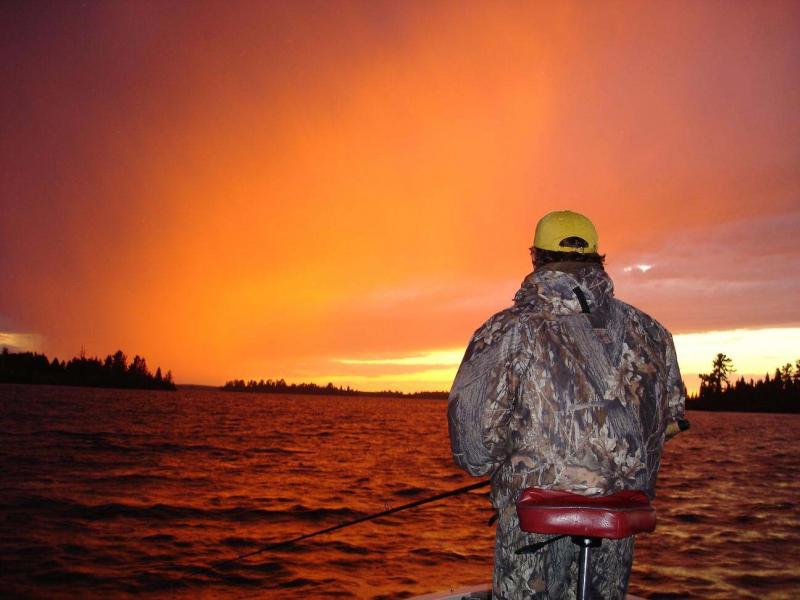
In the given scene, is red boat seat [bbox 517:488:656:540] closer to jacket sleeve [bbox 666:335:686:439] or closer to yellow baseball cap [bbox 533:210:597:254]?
jacket sleeve [bbox 666:335:686:439]

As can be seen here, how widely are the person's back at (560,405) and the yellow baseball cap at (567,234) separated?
2cm

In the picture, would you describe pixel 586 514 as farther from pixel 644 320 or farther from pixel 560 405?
pixel 644 320

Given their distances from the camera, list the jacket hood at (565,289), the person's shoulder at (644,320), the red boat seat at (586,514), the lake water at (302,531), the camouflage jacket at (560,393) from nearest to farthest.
Result: the red boat seat at (586,514) < the camouflage jacket at (560,393) < the jacket hood at (565,289) < the person's shoulder at (644,320) < the lake water at (302,531)

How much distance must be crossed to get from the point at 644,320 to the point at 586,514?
3.54ft

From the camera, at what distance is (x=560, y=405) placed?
2812 millimetres

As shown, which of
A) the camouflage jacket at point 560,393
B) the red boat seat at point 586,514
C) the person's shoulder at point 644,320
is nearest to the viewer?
the red boat seat at point 586,514

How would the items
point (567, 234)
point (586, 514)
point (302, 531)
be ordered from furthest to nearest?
point (302, 531), point (567, 234), point (586, 514)

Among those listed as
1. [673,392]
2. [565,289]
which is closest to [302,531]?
[673,392]

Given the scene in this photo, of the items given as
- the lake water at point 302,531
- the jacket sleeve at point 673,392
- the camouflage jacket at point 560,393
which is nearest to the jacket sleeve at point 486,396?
the camouflage jacket at point 560,393

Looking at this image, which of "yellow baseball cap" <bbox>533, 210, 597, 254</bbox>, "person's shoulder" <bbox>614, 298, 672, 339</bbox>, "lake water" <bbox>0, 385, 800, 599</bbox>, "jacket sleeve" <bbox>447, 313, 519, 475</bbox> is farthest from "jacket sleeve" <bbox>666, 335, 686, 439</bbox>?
"lake water" <bbox>0, 385, 800, 599</bbox>

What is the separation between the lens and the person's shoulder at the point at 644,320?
3131 millimetres

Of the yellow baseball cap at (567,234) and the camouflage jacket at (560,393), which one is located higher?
the yellow baseball cap at (567,234)

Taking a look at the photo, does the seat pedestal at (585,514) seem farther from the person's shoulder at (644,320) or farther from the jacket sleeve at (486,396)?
the person's shoulder at (644,320)

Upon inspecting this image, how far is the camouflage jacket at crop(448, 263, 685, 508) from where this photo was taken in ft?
9.17
